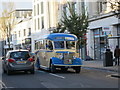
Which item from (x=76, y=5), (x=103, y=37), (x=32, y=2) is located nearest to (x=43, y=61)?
(x=103, y=37)

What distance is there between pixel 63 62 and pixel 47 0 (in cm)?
3681

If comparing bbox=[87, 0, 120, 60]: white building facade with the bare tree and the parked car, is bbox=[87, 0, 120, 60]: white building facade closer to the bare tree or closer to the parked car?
the parked car

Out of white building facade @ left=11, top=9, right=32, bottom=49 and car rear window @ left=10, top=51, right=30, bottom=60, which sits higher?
white building facade @ left=11, top=9, right=32, bottom=49

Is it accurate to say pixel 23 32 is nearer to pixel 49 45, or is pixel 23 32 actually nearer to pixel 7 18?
pixel 7 18

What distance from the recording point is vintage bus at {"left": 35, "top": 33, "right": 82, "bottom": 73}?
20.1 m

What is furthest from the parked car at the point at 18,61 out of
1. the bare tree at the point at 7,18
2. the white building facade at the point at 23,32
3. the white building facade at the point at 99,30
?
the white building facade at the point at 23,32

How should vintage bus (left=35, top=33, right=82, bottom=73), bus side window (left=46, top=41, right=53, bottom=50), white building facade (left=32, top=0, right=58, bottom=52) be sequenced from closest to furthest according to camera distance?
vintage bus (left=35, top=33, right=82, bottom=73)
bus side window (left=46, top=41, right=53, bottom=50)
white building facade (left=32, top=0, right=58, bottom=52)

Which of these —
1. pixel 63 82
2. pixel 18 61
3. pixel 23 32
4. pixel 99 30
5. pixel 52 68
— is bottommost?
pixel 63 82

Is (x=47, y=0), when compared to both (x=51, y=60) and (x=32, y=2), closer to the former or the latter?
(x=32, y=2)

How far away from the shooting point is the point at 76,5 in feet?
141

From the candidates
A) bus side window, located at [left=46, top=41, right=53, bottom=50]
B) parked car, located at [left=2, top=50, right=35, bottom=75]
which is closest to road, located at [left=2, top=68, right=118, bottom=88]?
parked car, located at [left=2, top=50, right=35, bottom=75]

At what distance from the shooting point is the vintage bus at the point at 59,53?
20062 mm

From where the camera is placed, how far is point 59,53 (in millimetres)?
20188

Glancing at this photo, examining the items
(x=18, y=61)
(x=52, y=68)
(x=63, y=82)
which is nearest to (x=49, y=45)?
(x=52, y=68)
